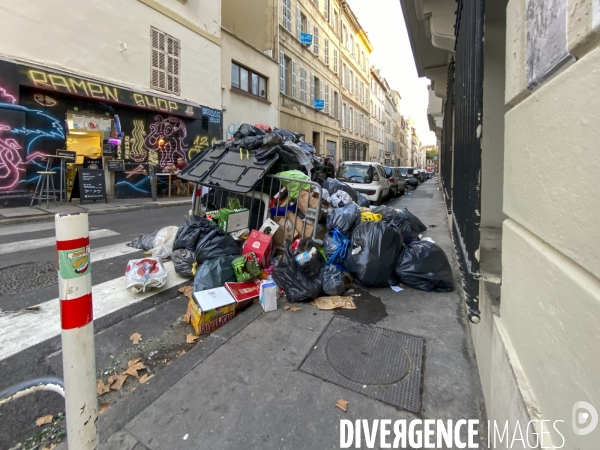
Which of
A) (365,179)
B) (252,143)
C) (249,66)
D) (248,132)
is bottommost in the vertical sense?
(365,179)

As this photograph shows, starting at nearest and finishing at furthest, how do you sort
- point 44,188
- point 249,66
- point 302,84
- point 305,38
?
point 44,188 < point 249,66 < point 305,38 < point 302,84

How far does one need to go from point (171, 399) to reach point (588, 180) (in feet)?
7.43

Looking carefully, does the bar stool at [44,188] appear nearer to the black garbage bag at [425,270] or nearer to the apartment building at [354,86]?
the black garbage bag at [425,270]

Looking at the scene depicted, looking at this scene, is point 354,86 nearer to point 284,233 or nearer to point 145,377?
point 284,233

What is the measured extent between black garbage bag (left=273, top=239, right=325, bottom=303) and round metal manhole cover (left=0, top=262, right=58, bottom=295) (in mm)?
2763

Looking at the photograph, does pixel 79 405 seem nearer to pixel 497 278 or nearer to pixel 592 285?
pixel 592 285

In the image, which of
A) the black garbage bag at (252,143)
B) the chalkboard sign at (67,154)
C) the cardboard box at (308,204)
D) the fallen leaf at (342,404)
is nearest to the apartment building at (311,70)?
the chalkboard sign at (67,154)

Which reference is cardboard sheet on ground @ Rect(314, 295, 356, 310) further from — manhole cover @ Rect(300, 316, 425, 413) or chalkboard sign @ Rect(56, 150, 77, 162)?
chalkboard sign @ Rect(56, 150, 77, 162)

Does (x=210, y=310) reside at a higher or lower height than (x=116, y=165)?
lower

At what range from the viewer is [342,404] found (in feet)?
6.43

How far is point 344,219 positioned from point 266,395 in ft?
8.36

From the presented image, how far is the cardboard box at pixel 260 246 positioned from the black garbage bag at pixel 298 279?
1.27ft

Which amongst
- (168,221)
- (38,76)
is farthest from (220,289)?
(38,76)

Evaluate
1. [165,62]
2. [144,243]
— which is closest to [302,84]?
[165,62]
